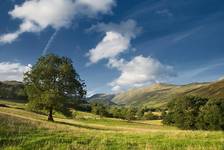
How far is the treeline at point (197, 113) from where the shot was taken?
108000mm

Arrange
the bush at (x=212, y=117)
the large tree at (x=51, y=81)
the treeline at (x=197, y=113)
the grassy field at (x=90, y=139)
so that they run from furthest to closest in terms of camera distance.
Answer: the treeline at (x=197, y=113) < the bush at (x=212, y=117) < the large tree at (x=51, y=81) < the grassy field at (x=90, y=139)

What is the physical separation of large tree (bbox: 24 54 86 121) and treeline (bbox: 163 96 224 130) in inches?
2363

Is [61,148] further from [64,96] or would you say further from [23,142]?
[64,96]

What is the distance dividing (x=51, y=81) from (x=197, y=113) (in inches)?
2772

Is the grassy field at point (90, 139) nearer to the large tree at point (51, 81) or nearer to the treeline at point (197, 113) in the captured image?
the large tree at point (51, 81)

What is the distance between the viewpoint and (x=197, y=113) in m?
117

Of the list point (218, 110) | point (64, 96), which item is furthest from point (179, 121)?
point (64, 96)

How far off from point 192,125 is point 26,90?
7038 cm

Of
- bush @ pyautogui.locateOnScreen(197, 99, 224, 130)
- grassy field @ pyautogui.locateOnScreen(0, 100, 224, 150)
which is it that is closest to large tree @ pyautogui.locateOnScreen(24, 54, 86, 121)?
grassy field @ pyautogui.locateOnScreen(0, 100, 224, 150)

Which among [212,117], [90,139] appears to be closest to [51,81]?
[90,139]

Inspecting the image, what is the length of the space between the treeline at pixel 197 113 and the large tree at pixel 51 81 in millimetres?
60032

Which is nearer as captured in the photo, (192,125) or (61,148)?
(61,148)

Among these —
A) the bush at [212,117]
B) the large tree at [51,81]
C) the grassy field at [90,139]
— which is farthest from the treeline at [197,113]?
the grassy field at [90,139]

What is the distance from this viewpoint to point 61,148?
17281 mm
